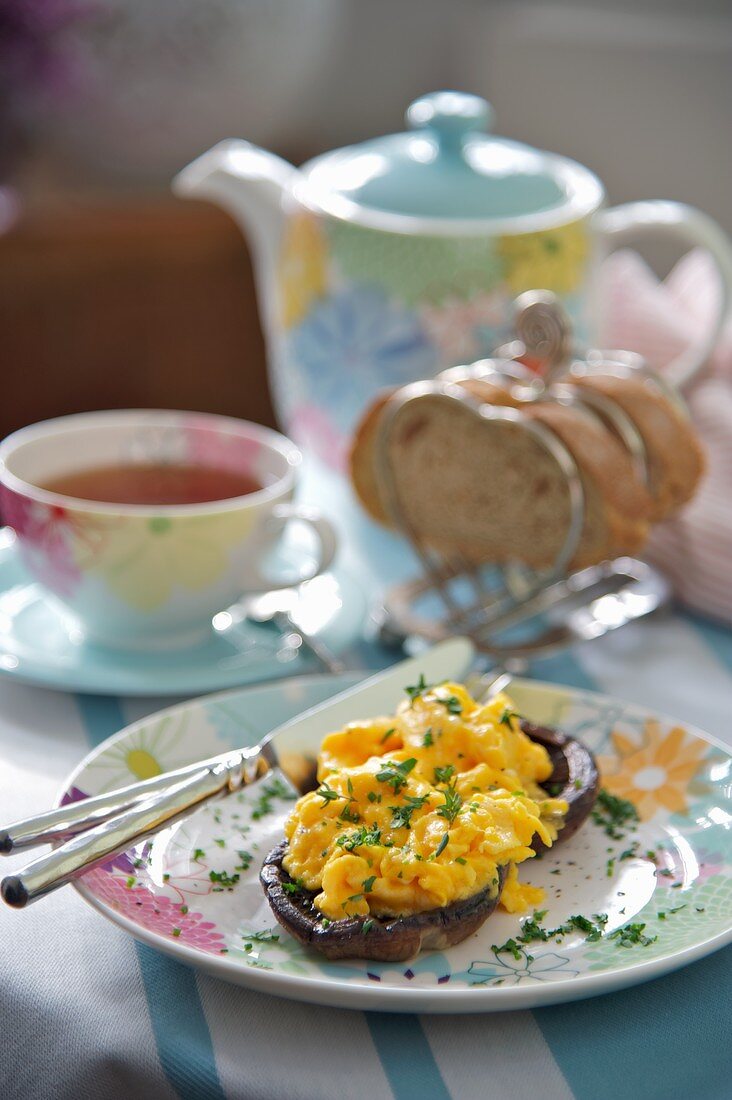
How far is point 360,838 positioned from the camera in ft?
1.91

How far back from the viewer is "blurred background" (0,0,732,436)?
6.37 ft

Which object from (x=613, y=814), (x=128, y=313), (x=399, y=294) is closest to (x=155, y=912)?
(x=613, y=814)

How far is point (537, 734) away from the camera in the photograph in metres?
0.72

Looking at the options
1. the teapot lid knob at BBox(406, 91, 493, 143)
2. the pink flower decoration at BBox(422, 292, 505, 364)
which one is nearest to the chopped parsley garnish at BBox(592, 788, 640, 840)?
the pink flower decoration at BBox(422, 292, 505, 364)

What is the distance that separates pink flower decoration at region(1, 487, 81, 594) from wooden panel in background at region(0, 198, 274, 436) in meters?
1.21

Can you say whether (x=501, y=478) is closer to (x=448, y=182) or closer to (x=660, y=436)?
(x=660, y=436)

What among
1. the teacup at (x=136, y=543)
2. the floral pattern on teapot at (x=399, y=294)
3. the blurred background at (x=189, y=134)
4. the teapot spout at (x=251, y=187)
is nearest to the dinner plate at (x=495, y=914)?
the teacup at (x=136, y=543)

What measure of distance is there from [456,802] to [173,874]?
153 mm

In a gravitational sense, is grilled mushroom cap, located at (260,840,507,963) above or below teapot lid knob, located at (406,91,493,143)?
below

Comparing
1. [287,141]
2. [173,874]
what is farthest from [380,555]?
[287,141]

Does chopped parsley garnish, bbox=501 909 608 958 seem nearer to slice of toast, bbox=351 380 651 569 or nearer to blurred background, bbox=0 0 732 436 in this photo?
slice of toast, bbox=351 380 651 569

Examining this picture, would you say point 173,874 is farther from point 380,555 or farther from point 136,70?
point 136,70

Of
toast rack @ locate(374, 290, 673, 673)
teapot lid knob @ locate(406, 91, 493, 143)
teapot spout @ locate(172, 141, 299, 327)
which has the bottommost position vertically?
toast rack @ locate(374, 290, 673, 673)

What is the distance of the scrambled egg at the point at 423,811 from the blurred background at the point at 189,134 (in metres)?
1.46
